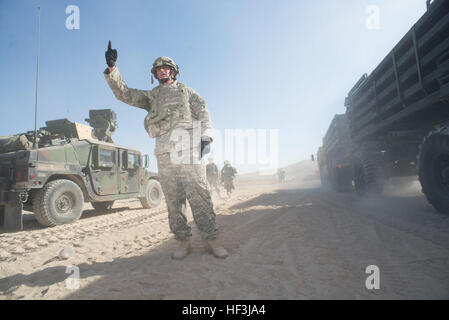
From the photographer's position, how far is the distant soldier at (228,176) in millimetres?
10477

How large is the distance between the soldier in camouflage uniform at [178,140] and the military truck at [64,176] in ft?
11.1

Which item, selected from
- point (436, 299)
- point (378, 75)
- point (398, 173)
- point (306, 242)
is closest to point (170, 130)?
point (306, 242)

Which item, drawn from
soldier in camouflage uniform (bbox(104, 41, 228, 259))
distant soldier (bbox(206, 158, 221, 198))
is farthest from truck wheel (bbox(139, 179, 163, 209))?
soldier in camouflage uniform (bbox(104, 41, 228, 259))

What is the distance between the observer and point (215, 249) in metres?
2.03

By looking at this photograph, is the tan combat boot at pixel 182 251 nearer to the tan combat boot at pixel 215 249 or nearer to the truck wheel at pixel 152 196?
the tan combat boot at pixel 215 249

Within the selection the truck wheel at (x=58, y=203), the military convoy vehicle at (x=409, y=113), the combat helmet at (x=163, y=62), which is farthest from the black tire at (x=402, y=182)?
the truck wheel at (x=58, y=203)

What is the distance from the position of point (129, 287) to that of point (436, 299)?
72.3 inches

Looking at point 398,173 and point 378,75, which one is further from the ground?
point 378,75

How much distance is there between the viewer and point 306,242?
7.50 ft

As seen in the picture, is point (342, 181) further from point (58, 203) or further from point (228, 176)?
point (58, 203)

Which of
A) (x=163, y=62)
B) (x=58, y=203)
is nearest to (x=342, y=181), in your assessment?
(x=163, y=62)

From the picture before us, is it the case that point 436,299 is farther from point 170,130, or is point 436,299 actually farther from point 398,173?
point 398,173

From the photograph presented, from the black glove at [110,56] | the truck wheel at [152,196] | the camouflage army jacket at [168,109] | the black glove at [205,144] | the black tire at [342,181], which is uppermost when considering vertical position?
the black glove at [110,56]

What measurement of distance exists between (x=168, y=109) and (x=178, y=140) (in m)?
0.34
